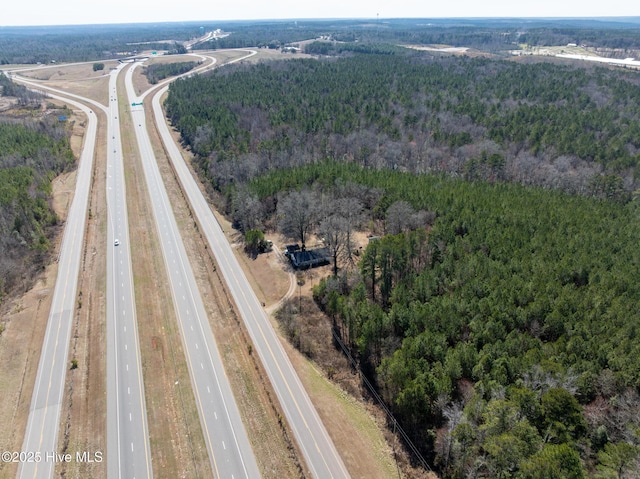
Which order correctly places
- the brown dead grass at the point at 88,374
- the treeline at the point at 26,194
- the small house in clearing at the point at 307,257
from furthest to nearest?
the small house in clearing at the point at 307,257 < the treeline at the point at 26,194 < the brown dead grass at the point at 88,374

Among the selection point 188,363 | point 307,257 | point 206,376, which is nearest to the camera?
point 206,376

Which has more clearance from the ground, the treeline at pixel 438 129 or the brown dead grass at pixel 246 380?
the treeline at pixel 438 129

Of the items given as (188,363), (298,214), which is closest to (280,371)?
(188,363)

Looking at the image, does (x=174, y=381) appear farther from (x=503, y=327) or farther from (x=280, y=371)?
(x=503, y=327)

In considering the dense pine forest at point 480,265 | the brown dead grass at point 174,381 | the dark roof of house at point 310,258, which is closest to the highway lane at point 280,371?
the brown dead grass at point 174,381

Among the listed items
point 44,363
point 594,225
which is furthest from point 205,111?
point 594,225

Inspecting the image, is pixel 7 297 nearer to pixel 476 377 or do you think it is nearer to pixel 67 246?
pixel 67 246

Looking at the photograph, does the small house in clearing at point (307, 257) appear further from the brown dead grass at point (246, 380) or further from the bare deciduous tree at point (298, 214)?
the brown dead grass at point (246, 380)

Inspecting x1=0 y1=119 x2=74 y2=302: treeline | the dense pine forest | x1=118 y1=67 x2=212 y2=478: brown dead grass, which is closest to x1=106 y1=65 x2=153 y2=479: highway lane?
x1=118 y1=67 x2=212 y2=478: brown dead grass
